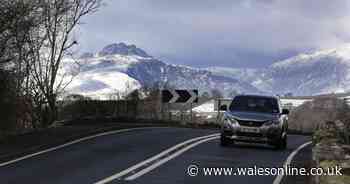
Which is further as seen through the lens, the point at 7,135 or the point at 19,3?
the point at 19,3

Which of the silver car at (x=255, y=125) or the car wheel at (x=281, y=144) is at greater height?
the silver car at (x=255, y=125)

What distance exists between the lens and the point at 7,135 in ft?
77.7

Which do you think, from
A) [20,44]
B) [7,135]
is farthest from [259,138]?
[20,44]

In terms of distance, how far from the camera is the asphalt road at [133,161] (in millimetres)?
14758

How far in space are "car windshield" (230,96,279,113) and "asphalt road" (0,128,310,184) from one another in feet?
3.81

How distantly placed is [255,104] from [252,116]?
4.39ft

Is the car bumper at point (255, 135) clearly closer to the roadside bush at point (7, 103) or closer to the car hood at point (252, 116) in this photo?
the car hood at point (252, 116)

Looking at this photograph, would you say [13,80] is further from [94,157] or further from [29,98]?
[94,157]

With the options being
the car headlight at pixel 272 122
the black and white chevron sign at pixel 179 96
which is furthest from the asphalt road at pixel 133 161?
the black and white chevron sign at pixel 179 96

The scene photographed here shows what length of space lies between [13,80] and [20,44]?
8.47 ft

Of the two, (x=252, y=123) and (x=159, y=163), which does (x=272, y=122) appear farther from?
(x=159, y=163)

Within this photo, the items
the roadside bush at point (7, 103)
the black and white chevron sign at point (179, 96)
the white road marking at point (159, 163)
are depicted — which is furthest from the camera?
the black and white chevron sign at point (179, 96)

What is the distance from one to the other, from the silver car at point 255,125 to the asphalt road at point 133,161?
0.34 metres

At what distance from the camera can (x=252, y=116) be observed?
22750 millimetres
